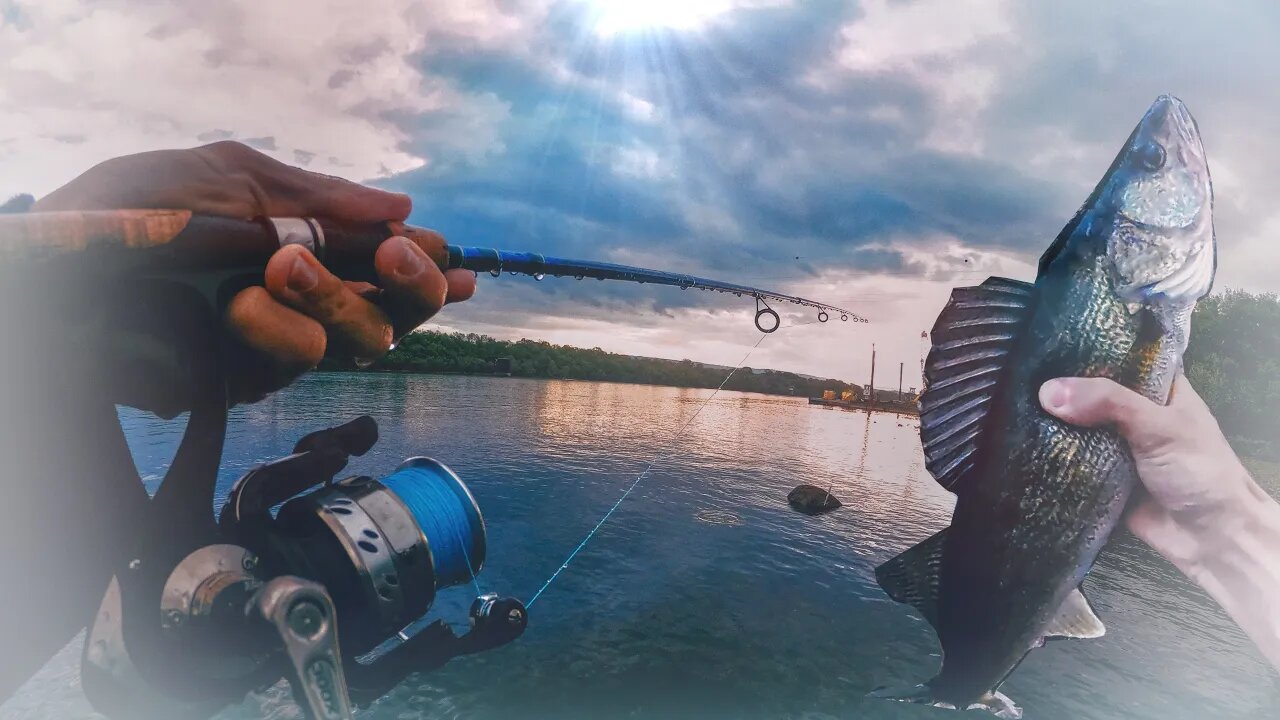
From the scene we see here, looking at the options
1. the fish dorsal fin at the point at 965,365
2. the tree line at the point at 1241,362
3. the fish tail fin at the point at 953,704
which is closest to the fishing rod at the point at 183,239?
the fish dorsal fin at the point at 965,365

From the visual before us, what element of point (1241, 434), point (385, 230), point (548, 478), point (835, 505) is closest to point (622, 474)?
point (548, 478)

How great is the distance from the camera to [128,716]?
1945 mm

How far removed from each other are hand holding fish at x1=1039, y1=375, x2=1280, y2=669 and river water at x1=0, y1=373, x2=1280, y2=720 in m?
7.94

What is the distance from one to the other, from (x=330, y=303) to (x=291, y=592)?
987mm

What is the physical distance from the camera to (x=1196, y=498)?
2.45 metres

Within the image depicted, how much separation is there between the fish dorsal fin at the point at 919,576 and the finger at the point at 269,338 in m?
2.37

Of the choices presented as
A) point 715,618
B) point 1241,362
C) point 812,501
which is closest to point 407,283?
point 715,618

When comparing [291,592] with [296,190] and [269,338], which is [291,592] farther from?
[296,190]

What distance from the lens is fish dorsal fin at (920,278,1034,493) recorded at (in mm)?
2283

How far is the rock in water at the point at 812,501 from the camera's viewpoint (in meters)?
26.6

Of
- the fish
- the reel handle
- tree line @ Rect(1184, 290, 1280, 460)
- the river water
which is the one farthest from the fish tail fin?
tree line @ Rect(1184, 290, 1280, 460)

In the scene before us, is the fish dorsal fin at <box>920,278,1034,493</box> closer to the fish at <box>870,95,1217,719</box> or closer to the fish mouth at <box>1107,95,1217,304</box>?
the fish at <box>870,95,1217,719</box>

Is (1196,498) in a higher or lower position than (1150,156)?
lower

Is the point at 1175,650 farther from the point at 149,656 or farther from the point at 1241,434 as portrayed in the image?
the point at 149,656
